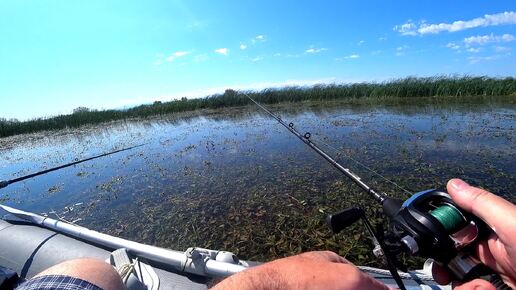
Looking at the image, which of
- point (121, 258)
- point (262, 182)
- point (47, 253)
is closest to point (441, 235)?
point (121, 258)

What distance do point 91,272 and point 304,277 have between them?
103 centimetres

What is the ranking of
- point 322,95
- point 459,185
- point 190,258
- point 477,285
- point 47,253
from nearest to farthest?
point 477,285 < point 459,185 < point 190,258 < point 47,253 < point 322,95

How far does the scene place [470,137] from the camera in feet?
24.3

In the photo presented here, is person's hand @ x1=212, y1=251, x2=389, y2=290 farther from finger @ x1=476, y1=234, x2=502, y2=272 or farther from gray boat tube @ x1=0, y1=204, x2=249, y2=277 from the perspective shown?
gray boat tube @ x1=0, y1=204, x2=249, y2=277

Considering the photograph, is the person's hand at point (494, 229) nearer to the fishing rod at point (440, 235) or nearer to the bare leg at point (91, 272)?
the fishing rod at point (440, 235)

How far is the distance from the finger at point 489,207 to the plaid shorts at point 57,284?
142cm

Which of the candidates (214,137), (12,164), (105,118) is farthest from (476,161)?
(105,118)

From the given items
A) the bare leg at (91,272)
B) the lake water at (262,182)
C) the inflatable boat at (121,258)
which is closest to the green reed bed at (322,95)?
the lake water at (262,182)

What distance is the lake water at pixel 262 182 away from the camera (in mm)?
3899

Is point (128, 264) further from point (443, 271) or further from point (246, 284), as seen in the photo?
point (443, 271)

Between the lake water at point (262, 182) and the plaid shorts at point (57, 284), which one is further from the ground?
the plaid shorts at point (57, 284)

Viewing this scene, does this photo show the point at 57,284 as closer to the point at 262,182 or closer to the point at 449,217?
the point at 449,217

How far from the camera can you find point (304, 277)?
721mm

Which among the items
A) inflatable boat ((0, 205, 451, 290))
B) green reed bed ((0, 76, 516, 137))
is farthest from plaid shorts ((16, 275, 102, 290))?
green reed bed ((0, 76, 516, 137))
